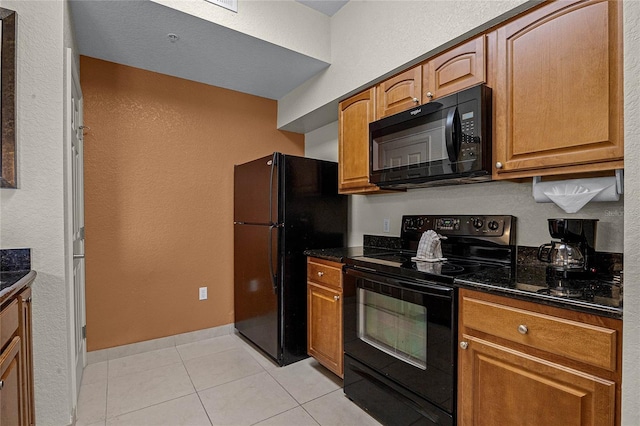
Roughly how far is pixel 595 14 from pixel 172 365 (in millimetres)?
3259

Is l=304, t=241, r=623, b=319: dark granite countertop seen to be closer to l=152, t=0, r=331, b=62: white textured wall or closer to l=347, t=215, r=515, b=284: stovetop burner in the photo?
l=347, t=215, r=515, b=284: stovetop burner

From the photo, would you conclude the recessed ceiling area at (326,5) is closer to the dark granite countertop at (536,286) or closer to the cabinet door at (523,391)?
the dark granite countertop at (536,286)

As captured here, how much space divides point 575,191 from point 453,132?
0.60m

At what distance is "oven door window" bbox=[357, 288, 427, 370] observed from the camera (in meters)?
1.64

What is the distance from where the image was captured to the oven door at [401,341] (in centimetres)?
150

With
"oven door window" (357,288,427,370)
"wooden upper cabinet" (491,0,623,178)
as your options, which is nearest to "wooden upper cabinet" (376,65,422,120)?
"wooden upper cabinet" (491,0,623,178)

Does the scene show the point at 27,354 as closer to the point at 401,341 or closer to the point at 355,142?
the point at 401,341

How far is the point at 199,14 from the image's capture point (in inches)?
80.0

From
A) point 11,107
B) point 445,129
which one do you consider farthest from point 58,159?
point 445,129

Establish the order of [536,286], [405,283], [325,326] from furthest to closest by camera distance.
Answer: [325,326]
[405,283]
[536,286]

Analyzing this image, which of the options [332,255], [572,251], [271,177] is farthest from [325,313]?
[572,251]

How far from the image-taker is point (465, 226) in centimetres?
207

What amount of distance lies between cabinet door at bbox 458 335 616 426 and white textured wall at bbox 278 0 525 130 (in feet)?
5.09

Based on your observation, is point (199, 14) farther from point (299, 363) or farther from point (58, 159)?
point (299, 363)
